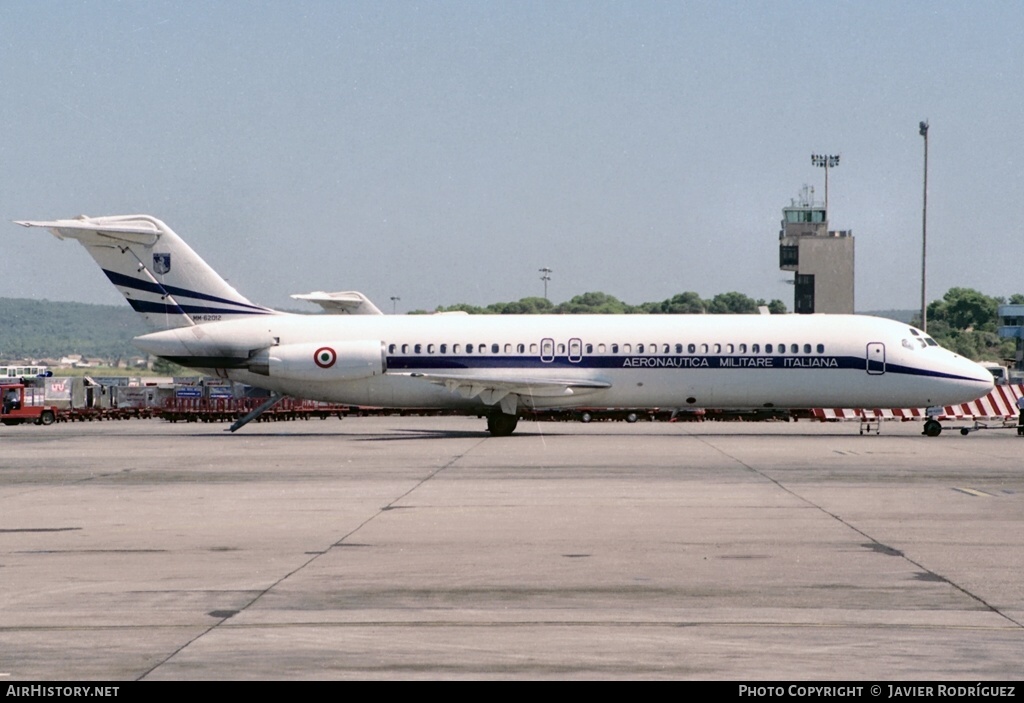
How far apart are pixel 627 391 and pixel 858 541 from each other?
25270mm

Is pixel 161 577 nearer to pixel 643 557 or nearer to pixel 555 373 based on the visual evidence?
pixel 643 557

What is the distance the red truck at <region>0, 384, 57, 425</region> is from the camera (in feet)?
185

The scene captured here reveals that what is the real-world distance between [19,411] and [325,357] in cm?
2184

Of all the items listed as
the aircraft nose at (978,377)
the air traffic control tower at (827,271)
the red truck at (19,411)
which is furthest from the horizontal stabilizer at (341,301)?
the air traffic control tower at (827,271)

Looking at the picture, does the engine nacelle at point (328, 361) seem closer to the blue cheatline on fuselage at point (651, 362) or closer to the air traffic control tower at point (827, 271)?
the blue cheatline on fuselage at point (651, 362)

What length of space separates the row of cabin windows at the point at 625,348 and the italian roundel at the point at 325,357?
1.69 meters

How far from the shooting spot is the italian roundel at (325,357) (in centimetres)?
4066

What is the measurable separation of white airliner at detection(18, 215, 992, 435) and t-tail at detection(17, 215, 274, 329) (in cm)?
4

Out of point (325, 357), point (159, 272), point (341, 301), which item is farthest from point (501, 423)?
point (341, 301)

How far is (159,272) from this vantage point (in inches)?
1657

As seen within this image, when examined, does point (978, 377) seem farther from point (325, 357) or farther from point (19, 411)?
point (19, 411)

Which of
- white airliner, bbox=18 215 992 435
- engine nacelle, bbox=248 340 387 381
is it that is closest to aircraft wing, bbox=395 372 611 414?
white airliner, bbox=18 215 992 435

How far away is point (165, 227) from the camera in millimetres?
42156
